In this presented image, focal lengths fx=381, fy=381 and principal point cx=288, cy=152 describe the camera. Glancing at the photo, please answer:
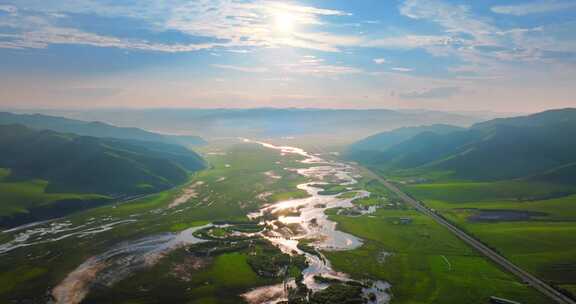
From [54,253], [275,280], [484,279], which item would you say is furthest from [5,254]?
[484,279]

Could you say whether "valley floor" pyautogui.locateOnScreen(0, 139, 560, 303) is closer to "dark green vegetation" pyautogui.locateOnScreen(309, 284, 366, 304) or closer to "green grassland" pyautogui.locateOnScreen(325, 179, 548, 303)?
"green grassland" pyautogui.locateOnScreen(325, 179, 548, 303)

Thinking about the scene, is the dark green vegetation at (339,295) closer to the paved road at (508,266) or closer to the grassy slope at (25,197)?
the paved road at (508,266)

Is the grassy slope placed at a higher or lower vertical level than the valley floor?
higher

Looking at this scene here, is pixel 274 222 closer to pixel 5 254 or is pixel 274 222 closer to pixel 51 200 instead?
pixel 5 254

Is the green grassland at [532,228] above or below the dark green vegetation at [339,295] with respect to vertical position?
above

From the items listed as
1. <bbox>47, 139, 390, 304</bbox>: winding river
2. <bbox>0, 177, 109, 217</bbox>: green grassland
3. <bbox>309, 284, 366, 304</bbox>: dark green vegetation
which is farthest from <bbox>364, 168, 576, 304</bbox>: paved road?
<bbox>0, 177, 109, 217</bbox>: green grassland

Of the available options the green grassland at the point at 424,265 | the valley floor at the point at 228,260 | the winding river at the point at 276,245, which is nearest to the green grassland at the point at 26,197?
the valley floor at the point at 228,260
